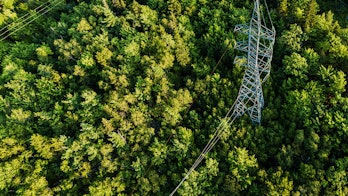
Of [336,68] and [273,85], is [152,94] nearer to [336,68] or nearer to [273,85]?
[273,85]

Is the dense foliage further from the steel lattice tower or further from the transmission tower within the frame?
the steel lattice tower

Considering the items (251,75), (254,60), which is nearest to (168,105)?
(251,75)

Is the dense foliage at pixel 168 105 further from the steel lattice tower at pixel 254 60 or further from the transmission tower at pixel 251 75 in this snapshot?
the steel lattice tower at pixel 254 60

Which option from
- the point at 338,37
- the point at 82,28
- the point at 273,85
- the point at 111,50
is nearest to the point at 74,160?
the point at 111,50

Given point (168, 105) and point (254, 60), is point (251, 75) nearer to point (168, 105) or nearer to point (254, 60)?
point (254, 60)

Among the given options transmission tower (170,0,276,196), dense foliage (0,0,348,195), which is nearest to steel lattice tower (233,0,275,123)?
transmission tower (170,0,276,196)

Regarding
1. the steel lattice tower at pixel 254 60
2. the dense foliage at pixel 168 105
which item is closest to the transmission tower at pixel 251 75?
the steel lattice tower at pixel 254 60

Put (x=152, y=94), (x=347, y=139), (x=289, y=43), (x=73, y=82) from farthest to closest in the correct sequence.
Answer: (x=73, y=82)
(x=152, y=94)
(x=289, y=43)
(x=347, y=139)
